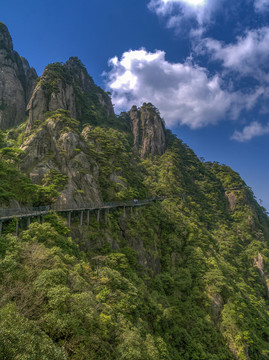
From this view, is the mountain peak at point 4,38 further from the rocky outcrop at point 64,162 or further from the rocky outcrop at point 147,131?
the rocky outcrop at point 147,131

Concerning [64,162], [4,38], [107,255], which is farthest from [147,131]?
[107,255]

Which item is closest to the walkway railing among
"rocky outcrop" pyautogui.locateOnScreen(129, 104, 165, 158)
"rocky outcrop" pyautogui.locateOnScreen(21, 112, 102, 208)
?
"rocky outcrop" pyautogui.locateOnScreen(21, 112, 102, 208)

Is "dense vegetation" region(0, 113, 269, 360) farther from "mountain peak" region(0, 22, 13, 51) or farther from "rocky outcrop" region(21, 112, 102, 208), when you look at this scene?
"mountain peak" region(0, 22, 13, 51)

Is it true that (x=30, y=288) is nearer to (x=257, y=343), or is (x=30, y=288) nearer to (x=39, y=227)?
(x=39, y=227)

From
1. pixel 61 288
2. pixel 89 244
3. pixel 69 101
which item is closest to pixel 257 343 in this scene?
pixel 89 244

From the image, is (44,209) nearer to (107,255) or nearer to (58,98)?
(107,255)

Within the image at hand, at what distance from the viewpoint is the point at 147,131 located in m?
99.8

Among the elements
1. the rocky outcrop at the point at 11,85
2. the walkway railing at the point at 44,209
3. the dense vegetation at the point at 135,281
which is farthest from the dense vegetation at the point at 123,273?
the rocky outcrop at the point at 11,85

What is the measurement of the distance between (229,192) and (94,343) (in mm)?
85664

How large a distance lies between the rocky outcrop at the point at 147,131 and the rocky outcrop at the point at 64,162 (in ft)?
180

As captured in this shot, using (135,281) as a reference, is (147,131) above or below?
above

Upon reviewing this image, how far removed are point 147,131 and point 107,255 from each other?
267 feet

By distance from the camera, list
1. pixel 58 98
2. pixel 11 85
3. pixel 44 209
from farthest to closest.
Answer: pixel 11 85, pixel 58 98, pixel 44 209

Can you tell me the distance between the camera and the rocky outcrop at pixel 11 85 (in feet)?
214
